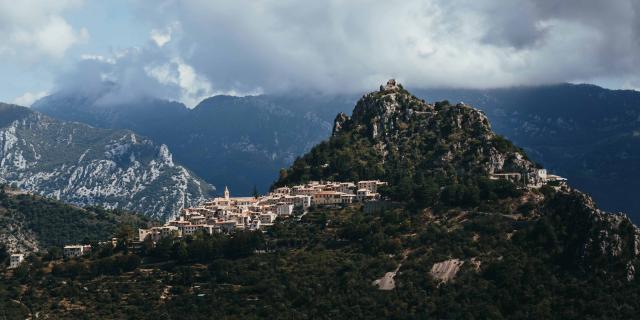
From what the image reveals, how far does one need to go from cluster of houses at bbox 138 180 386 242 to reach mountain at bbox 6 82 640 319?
3530 millimetres

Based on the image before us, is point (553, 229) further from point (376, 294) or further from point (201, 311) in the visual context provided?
point (201, 311)

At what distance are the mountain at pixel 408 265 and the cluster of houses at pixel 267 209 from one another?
139 inches

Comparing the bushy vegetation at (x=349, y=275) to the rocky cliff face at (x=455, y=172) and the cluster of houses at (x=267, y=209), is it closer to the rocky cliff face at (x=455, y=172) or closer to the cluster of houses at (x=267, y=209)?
the rocky cliff face at (x=455, y=172)

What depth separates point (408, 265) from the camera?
139 metres

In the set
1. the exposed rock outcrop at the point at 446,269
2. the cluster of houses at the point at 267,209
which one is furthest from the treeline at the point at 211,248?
the exposed rock outcrop at the point at 446,269

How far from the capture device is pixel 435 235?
145500mm

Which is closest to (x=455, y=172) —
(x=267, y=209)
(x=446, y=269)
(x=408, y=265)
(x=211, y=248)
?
(x=267, y=209)

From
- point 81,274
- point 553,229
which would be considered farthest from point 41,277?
point 553,229

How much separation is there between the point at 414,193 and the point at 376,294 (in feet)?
91.5

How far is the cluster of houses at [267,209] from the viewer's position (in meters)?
166

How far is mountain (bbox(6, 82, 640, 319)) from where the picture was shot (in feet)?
425

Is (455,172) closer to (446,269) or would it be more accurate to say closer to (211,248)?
(446,269)

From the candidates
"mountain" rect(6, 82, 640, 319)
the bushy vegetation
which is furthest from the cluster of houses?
the bushy vegetation

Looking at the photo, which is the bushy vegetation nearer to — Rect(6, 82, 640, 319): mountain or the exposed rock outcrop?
Rect(6, 82, 640, 319): mountain
